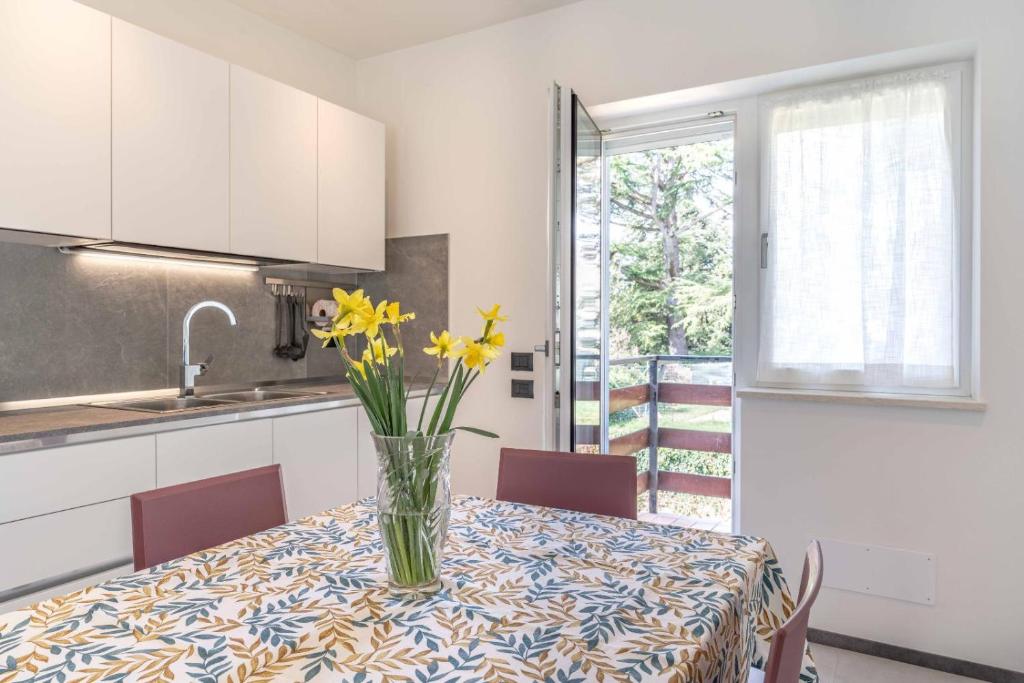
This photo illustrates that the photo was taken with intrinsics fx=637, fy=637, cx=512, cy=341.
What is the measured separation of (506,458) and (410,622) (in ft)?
2.96

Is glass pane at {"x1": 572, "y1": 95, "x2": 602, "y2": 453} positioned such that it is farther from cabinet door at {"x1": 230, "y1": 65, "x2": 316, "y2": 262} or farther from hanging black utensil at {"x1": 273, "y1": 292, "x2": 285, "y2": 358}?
hanging black utensil at {"x1": 273, "y1": 292, "x2": 285, "y2": 358}

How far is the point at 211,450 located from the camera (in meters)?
2.23

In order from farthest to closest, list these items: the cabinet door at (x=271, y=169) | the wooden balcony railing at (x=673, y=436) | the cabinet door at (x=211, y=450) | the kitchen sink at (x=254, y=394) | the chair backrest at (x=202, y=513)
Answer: the wooden balcony railing at (x=673, y=436), the kitchen sink at (x=254, y=394), the cabinet door at (x=271, y=169), the cabinet door at (x=211, y=450), the chair backrest at (x=202, y=513)

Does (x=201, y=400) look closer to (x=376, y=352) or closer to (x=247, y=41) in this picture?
(x=247, y=41)

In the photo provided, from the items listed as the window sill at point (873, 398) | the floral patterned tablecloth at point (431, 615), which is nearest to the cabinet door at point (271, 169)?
the floral patterned tablecloth at point (431, 615)

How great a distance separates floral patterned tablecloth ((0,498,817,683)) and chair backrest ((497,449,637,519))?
0.30 meters

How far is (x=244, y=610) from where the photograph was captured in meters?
1.00

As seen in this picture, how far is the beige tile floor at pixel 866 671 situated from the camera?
2.20 meters

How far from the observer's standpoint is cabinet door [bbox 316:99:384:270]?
2986 mm

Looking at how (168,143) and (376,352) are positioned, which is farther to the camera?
(168,143)

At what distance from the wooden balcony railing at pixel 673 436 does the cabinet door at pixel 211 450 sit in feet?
6.50

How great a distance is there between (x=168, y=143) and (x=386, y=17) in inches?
50.9

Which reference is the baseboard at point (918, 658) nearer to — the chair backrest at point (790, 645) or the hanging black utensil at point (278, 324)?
the chair backrest at point (790, 645)

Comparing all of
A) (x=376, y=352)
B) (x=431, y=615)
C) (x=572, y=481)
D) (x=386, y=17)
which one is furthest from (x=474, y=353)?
(x=386, y=17)
